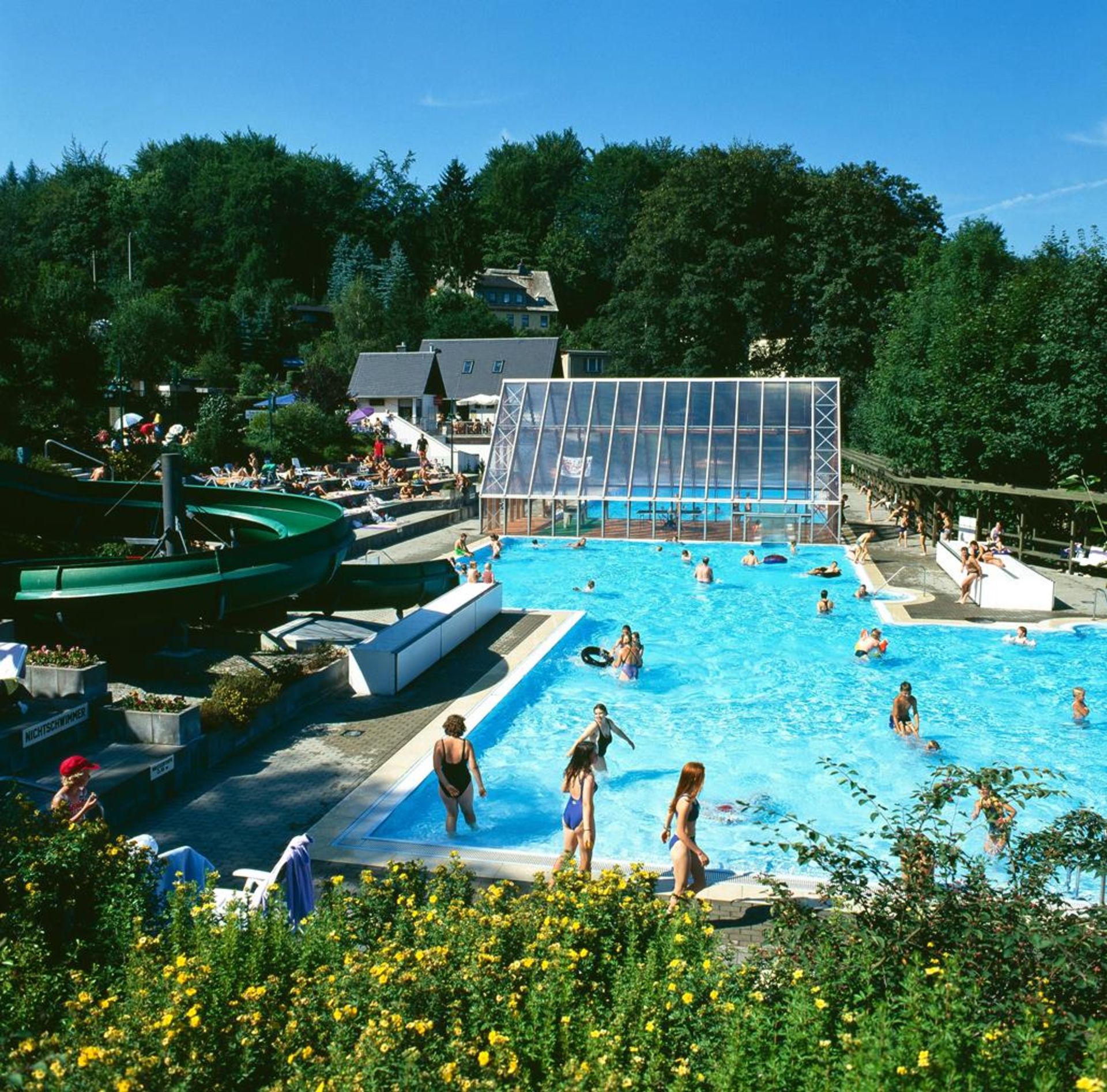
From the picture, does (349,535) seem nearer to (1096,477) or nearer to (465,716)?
(465,716)

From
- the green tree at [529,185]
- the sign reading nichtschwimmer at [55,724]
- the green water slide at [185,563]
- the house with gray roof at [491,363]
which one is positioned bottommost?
the sign reading nichtschwimmer at [55,724]

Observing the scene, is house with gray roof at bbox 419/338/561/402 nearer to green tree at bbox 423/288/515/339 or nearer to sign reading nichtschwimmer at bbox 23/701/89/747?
green tree at bbox 423/288/515/339

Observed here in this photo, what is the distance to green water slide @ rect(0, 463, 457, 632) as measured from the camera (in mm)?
13867

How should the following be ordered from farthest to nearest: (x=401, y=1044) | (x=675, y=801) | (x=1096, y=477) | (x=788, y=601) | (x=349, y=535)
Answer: (x=1096, y=477)
(x=788, y=601)
(x=349, y=535)
(x=675, y=801)
(x=401, y=1044)

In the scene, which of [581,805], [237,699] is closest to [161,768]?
[237,699]

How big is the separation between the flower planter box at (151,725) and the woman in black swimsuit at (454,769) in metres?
3.43

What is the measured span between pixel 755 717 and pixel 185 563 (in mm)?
9745

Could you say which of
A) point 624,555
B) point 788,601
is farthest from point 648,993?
point 624,555

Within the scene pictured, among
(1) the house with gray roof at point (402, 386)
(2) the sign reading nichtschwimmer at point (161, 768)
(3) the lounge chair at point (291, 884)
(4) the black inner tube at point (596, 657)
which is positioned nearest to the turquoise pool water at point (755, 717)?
(4) the black inner tube at point (596, 657)

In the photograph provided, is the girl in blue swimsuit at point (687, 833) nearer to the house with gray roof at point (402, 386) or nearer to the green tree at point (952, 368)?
the green tree at point (952, 368)

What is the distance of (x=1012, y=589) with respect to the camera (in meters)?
23.4

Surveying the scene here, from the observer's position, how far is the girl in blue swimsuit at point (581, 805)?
32.2 ft

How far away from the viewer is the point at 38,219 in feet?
288

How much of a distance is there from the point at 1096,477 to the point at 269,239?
77.2 m
